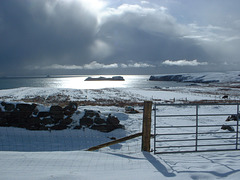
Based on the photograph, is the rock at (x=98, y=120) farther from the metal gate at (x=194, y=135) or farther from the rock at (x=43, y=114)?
the metal gate at (x=194, y=135)

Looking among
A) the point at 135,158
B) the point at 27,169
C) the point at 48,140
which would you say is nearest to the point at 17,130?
the point at 48,140

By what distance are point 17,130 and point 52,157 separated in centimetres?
526

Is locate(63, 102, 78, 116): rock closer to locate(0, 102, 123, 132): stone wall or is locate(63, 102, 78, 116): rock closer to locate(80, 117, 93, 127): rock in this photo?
locate(0, 102, 123, 132): stone wall

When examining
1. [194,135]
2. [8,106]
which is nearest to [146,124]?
[194,135]

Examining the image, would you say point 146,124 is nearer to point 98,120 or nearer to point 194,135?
point 194,135

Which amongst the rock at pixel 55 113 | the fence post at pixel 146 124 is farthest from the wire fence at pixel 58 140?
the fence post at pixel 146 124

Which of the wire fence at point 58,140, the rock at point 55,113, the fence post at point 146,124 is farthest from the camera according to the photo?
the rock at point 55,113

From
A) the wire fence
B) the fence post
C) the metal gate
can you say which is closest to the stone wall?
the wire fence

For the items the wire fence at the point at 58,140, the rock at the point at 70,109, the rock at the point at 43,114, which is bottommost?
the wire fence at the point at 58,140

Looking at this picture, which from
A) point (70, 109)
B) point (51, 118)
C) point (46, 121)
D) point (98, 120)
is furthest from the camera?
point (70, 109)

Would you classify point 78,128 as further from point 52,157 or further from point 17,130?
point 52,157

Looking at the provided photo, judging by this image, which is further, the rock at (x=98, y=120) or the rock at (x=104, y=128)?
the rock at (x=98, y=120)

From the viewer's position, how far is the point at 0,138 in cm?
902

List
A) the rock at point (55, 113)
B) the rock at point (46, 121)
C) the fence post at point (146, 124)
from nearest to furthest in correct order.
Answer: the fence post at point (146, 124)
the rock at point (46, 121)
the rock at point (55, 113)
